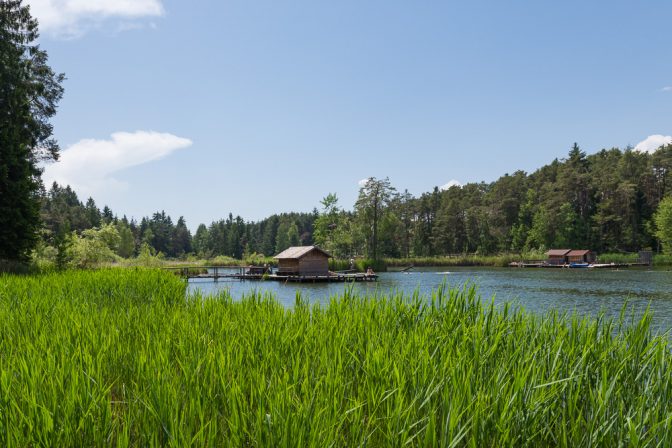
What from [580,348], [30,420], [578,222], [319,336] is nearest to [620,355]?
[580,348]

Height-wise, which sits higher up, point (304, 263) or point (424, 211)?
point (424, 211)

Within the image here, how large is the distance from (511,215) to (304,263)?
5887 centimetres

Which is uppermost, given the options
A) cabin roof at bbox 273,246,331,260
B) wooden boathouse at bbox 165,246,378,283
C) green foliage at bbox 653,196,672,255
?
green foliage at bbox 653,196,672,255

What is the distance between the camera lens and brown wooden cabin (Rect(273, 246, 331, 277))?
5044cm

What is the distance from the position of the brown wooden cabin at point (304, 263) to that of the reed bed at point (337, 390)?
43.5 metres

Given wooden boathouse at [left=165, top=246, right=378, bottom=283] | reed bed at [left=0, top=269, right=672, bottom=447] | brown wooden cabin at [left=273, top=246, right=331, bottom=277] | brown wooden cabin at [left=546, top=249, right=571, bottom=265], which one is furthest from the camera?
brown wooden cabin at [left=546, top=249, right=571, bottom=265]

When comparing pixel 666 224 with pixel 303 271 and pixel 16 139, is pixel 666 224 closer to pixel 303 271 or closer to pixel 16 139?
pixel 303 271

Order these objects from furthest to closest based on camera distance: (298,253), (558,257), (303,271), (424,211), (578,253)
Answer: (424,211) < (558,257) < (578,253) < (298,253) < (303,271)

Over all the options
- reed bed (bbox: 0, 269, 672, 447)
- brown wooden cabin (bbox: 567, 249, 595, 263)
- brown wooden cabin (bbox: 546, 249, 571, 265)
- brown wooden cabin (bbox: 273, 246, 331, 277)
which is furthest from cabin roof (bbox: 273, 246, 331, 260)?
reed bed (bbox: 0, 269, 672, 447)

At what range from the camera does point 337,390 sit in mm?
3762

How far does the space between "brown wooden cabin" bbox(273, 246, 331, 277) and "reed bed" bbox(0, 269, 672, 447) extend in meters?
43.5

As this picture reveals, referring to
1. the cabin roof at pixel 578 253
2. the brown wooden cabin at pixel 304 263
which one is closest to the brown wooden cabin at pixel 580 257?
the cabin roof at pixel 578 253

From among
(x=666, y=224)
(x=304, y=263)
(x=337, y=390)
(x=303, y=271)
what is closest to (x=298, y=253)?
(x=304, y=263)

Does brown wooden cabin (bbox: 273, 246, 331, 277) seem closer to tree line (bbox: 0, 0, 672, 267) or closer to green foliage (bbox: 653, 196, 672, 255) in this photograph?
tree line (bbox: 0, 0, 672, 267)
